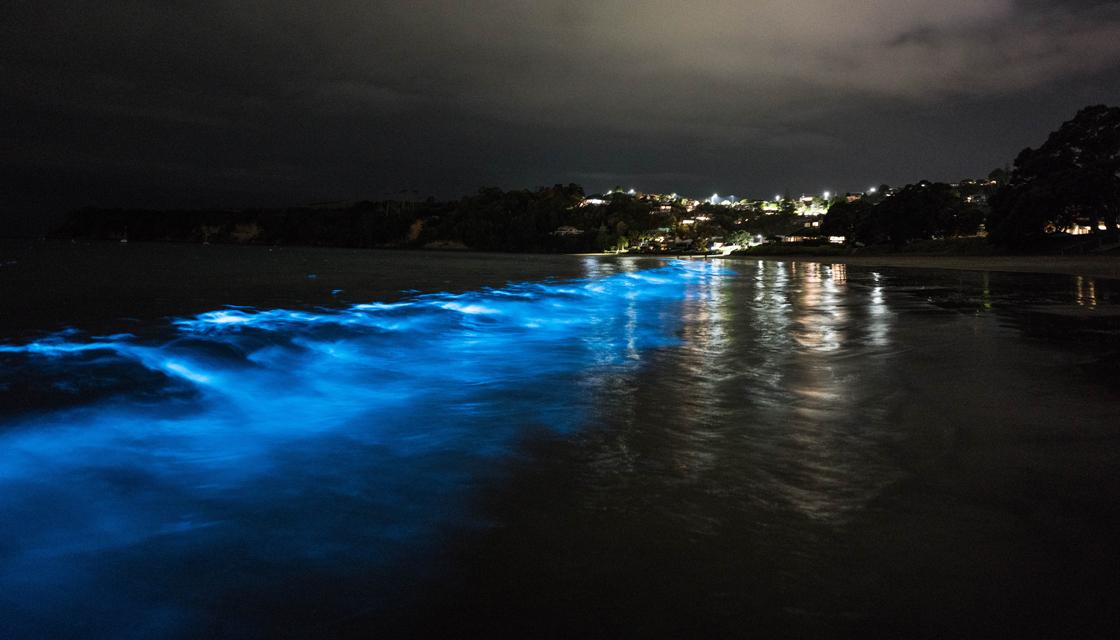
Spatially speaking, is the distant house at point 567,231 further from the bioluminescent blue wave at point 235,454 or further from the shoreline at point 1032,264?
the bioluminescent blue wave at point 235,454

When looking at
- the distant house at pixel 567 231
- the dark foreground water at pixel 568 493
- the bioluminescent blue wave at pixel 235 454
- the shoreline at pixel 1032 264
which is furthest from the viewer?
the distant house at pixel 567 231

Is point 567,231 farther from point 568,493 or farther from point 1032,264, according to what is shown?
point 568,493

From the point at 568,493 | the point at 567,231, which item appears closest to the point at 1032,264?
the point at 568,493

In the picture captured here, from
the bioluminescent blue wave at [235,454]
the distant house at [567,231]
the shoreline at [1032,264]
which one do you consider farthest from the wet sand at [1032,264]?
the distant house at [567,231]

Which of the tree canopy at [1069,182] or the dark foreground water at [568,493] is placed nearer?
the dark foreground water at [568,493]

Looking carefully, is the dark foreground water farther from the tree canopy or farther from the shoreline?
the tree canopy

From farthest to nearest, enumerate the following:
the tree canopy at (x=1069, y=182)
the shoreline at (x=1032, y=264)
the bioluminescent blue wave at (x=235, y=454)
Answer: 1. the tree canopy at (x=1069, y=182)
2. the shoreline at (x=1032, y=264)
3. the bioluminescent blue wave at (x=235, y=454)

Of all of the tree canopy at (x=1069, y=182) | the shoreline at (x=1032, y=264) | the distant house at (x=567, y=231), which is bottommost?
the shoreline at (x=1032, y=264)
